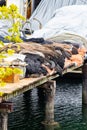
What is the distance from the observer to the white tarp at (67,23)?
66.4 feet

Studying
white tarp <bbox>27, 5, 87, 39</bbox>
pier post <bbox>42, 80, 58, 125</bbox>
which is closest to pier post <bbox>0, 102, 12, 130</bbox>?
pier post <bbox>42, 80, 58, 125</bbox>

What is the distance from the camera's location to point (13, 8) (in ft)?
19.8

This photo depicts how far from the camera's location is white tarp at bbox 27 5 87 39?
2023 cm

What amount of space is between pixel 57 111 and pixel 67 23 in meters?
5.81

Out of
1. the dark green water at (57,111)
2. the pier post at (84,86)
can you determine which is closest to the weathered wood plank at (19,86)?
the dark green water at (57,111)

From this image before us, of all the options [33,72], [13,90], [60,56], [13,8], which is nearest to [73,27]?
[60,56]

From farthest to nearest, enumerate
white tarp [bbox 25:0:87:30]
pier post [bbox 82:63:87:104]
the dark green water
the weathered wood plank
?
1. white tarp [bbox 25:0:87:30]
2. pier post [bbox 82:63:87:104]
3. the dark green water
4. the weathered wood plank

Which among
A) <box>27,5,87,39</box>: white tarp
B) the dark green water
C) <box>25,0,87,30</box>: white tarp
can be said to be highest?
<box>25,0,87,30</box>: white tarp

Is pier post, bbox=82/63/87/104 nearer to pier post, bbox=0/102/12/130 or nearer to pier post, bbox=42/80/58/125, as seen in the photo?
pier post, bbox=42/80/58/125

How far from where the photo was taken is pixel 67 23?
21.4m

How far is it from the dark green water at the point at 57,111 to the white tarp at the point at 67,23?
2.53 metres

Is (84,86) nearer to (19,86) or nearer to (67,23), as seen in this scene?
(67,23)

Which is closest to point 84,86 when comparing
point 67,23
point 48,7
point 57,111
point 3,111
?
point 57,111

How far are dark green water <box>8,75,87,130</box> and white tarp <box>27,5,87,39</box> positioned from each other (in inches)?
99.5
